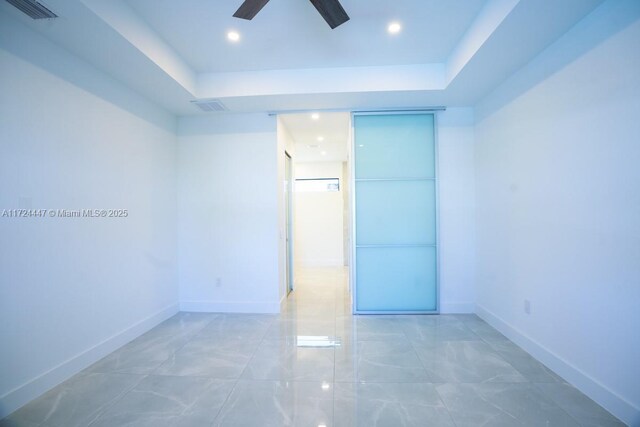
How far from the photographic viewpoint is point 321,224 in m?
6.96

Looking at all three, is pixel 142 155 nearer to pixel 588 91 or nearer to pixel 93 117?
pixel 93 117

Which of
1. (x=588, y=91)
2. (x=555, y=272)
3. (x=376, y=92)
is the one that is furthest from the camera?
(x=376, y=92)

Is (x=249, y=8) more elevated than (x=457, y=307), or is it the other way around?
(x=249, y=8)

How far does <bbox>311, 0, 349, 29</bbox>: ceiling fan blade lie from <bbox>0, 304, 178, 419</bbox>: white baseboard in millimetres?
3420

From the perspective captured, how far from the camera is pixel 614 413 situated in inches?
66.4

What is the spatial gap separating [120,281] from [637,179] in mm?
4315

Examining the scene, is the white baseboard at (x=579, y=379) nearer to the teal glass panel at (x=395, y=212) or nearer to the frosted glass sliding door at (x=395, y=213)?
the frosted glass sliding door at (x=395, y=213)

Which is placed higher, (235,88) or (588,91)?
(235,88)

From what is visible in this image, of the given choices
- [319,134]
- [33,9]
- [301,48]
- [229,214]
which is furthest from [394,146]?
[33,9]

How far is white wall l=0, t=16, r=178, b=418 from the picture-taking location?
1820 millimetres

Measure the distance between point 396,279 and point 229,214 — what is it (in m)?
2.52

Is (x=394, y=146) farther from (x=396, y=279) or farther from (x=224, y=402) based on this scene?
(x=224, y=402)

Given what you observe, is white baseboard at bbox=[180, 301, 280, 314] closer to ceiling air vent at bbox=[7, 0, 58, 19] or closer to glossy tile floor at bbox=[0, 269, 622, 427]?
glossy tile floor at bbox=[0, 269, 622, 427]

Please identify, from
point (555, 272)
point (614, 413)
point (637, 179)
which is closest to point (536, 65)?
point (637, 179)
